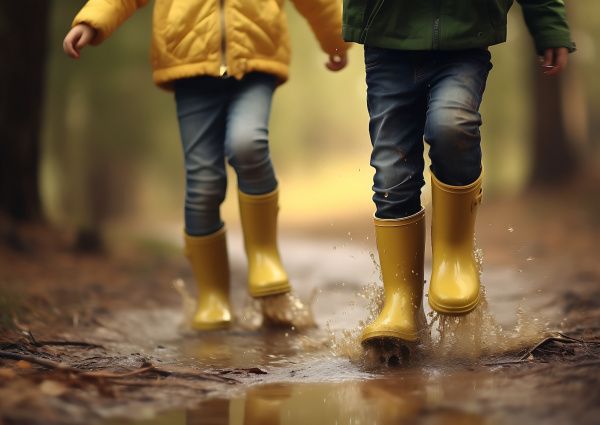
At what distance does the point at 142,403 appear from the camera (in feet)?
7.63

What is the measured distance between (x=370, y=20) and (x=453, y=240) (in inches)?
32.4

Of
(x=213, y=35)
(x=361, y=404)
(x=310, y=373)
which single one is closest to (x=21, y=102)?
(x=213, y=35)

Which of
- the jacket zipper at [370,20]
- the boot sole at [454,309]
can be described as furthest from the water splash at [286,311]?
the jacket zipper at [370,20]

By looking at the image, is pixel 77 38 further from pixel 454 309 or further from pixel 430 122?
pixel 454 309

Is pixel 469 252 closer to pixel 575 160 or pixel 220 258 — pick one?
pixel 220 258

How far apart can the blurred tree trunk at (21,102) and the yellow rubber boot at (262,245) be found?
10.7 feet

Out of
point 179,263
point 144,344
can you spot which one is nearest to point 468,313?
point 144,344

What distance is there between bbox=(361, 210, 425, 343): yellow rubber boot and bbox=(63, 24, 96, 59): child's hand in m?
1.42

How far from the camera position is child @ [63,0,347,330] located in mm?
3793

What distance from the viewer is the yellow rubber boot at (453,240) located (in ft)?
9.77

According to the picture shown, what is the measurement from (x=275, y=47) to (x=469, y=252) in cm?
140

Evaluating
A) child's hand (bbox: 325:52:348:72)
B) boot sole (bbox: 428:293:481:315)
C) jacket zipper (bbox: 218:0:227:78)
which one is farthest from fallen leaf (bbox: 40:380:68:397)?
child's hand (bbox: 325:52:348:72)

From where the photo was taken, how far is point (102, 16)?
3.65 meters

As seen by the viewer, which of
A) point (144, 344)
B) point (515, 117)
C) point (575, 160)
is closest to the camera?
point (144, 344)
